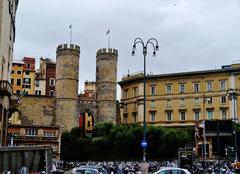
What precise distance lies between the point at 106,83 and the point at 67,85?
8.84m

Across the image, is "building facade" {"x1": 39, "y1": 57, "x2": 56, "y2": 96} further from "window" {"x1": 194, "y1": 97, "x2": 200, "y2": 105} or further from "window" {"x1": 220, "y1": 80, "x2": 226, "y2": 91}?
"window" {"x1": 220, "y1": 80, "x2": 226, "y2": 91}

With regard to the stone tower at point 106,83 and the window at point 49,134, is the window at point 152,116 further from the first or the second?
the window at point 49,134

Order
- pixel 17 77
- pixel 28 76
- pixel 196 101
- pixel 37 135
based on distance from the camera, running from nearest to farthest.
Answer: pixel 37 135 → pixel 196 101 → pixel 17 77 → pixel 28 76

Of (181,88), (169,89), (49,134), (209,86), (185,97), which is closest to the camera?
(49,134)

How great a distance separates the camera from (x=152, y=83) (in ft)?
278

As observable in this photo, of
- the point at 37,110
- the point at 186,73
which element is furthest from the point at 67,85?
the point at 186,73

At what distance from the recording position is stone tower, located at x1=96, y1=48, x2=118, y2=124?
89250mm

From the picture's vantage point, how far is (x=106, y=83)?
299ft

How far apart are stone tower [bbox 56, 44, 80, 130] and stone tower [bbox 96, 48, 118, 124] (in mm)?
5370

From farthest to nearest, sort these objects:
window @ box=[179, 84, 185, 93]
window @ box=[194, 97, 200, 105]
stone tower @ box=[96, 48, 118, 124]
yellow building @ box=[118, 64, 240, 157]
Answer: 1. stone tower @ box=[96, 48, 118, 124]
2. window @ box=[179, 84, 185, 93]
3. window @ box=[194, 97, 200, 105]
4. yellow building @ box=[118, 64, 240, 157]

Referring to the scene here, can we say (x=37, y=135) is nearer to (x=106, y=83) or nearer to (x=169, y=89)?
(x=106, y=83)

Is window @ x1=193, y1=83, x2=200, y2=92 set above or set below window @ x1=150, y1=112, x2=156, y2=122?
above

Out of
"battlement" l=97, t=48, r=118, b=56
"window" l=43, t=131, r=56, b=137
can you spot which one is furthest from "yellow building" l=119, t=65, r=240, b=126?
"window" l=43, t=131, r=56, b=137

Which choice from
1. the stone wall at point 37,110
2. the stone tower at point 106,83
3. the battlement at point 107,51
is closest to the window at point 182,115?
the stone tower at point 106,83
